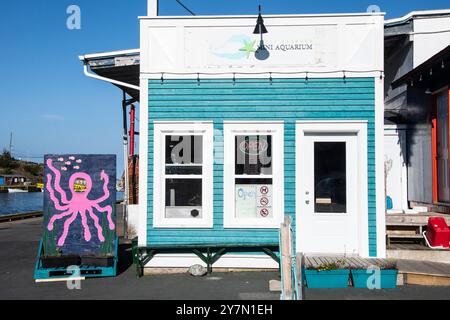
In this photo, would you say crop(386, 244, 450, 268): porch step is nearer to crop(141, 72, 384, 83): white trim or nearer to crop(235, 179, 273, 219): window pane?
crop(235, 179, 273, 219): window pane

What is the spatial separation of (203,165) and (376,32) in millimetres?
3908

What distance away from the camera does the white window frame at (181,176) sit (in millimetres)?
8422

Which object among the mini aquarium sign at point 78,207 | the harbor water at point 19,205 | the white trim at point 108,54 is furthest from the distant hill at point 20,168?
the mini aquarium sign at point 78,207

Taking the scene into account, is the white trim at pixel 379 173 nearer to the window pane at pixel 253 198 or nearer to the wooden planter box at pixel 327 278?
the wooden planter box at pixel 327 278

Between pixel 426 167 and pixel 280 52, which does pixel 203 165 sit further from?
pixel 426 167

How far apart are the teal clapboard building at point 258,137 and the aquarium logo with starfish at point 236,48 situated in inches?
1.0

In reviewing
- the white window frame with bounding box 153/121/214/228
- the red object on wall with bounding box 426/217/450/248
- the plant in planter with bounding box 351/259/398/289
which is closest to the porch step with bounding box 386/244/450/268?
the red object on wall with bounding box 426/217/450/248

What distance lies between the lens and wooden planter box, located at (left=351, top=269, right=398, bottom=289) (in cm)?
719

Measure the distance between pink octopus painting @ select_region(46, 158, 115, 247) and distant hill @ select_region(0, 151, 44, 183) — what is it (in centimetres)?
12856
